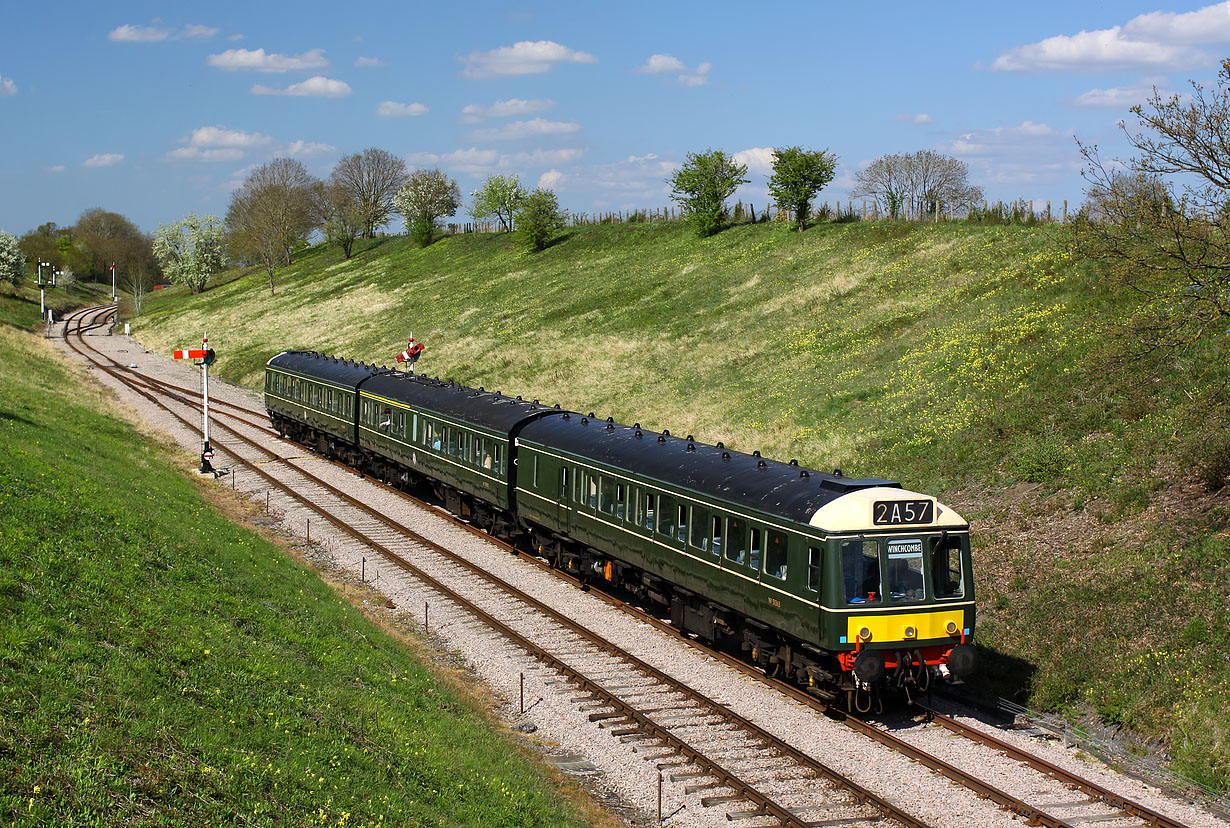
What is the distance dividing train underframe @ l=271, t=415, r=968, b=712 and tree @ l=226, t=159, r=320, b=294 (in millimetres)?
83942

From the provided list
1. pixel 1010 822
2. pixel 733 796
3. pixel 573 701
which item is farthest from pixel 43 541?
pixel 1010 822

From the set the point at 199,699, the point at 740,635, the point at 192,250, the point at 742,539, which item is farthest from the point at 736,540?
the point at 192,250

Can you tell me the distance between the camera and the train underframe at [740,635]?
50.5 ft

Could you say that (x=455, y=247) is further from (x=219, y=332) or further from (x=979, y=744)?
(x=979, y=744)

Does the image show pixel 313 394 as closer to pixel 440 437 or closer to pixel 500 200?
pixel 440 437

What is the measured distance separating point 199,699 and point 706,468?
401 inches

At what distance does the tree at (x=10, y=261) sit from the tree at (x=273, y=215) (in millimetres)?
22225

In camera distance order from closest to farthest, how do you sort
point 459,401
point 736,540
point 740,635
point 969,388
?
point 736,540 < point 740,635 < point 459,401 < point 969,388

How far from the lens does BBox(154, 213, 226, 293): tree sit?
122750 mm

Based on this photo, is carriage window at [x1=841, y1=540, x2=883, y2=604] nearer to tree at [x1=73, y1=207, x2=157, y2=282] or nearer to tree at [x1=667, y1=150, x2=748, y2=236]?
Answer: tree at [x1=667, y1=150, x2=748, y2=236]

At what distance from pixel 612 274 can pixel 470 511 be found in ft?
140

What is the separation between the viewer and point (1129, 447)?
22547mm

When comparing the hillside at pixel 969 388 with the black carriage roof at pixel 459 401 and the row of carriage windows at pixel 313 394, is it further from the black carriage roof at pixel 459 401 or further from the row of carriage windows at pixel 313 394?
the row of carriage windows at pixel 313 394

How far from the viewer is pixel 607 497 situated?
71.5 ft
